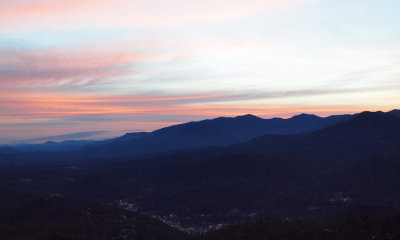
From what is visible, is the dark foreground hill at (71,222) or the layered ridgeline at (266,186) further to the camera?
the layered ridgeline at (266,186)

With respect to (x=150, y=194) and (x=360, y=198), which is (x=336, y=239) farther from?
(x=150, y=194)

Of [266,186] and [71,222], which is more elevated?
[71,222]

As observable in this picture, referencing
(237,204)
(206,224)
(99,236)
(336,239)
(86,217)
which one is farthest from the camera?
(237,204)

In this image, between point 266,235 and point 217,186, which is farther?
point 217,186

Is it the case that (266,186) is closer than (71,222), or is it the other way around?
(71,222)

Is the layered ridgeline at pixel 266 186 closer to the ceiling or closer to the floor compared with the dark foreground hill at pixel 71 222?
closer to the floor

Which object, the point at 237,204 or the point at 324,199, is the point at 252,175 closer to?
the point at 237,204

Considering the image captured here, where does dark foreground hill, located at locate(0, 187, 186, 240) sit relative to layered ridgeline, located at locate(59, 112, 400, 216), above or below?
above

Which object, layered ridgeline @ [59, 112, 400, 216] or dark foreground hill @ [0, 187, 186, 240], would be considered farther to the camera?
layered ridgeline @ [59, 112, 400, 216]

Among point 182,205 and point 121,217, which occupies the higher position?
point 121,217

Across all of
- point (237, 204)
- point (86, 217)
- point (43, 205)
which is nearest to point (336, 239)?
point (86, 217)

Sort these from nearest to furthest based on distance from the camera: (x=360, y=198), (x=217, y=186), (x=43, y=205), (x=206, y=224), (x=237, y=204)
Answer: (x=43, y=205), (x=206, y=224), (x=360, y=198), (x=237, y=204), (x=217, y=186)
